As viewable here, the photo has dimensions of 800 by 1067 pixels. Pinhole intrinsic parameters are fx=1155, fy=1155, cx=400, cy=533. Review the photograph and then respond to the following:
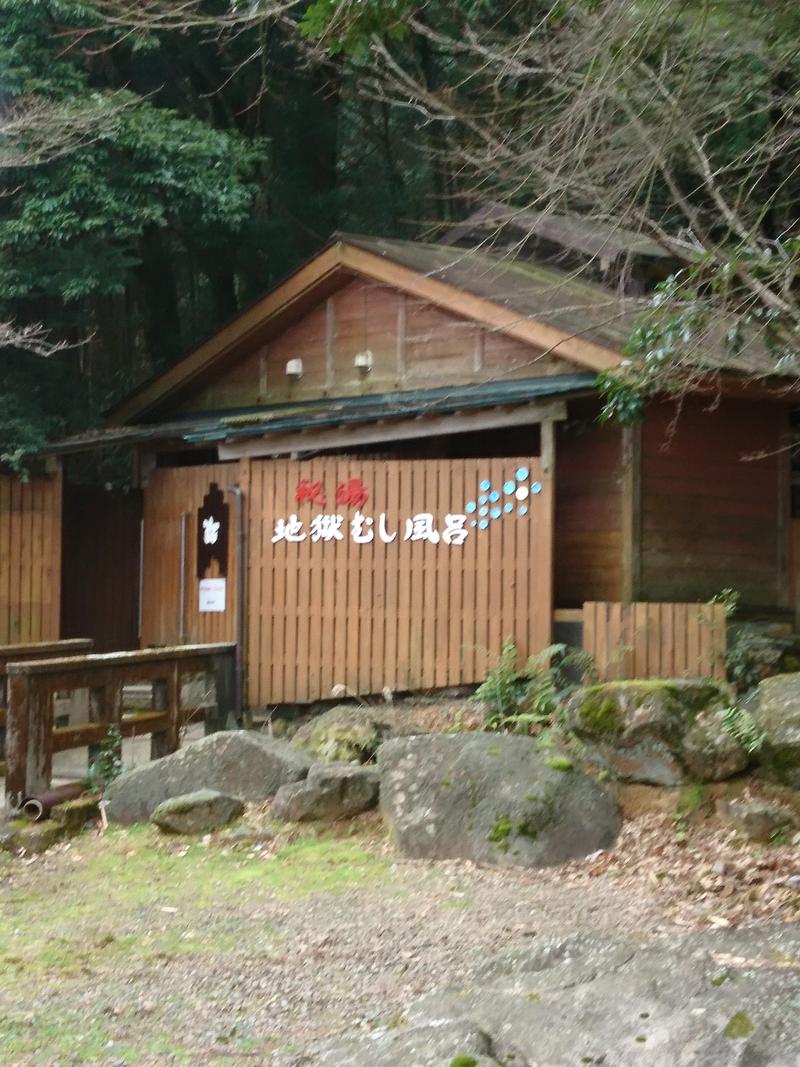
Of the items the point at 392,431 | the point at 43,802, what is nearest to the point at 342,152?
the point at 392,431

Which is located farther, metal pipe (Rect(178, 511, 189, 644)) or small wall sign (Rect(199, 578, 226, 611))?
metal pipe (Rect(178, 511, 189, 644))

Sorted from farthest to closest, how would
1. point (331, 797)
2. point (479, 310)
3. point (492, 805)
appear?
1. point (479, 310)
2. point (331, 797)
3. point (492, 805)

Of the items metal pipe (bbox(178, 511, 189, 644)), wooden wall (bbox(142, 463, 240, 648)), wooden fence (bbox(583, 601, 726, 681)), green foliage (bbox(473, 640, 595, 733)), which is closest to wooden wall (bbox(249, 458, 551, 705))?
green foliage (bbox(473, 640, 595, 733))

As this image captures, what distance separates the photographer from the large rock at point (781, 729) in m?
7.89

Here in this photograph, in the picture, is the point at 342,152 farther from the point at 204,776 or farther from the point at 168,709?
the point at 204,776

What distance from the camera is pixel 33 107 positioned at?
12711 mm

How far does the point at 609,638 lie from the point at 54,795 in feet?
15.3

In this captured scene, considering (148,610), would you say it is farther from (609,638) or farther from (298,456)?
(609,638)

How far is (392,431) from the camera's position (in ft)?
38.1

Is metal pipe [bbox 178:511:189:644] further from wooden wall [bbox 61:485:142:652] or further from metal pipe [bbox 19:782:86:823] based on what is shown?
metal pipe [bbox 19:782:86:823]

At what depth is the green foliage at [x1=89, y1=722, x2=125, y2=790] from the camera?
9508 millimetres

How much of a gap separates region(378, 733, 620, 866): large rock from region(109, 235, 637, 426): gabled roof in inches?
169

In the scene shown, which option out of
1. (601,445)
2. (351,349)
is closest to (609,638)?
(601,445)

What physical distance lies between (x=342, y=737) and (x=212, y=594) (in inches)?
150
